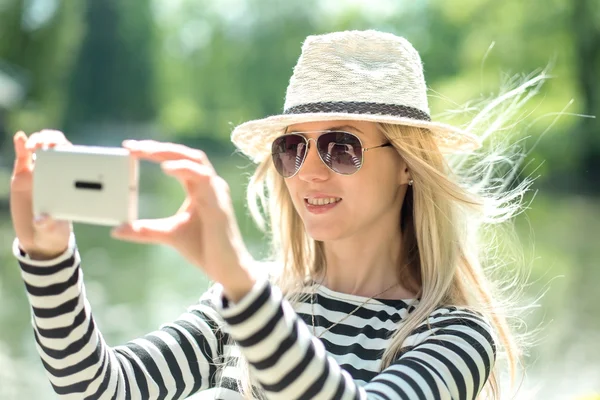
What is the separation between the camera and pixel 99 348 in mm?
1679

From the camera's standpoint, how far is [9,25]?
2659cm

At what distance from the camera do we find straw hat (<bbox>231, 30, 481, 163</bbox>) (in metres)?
2.03

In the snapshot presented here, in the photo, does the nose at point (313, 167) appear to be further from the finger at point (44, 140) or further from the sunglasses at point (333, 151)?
the finger at point (44, 140)

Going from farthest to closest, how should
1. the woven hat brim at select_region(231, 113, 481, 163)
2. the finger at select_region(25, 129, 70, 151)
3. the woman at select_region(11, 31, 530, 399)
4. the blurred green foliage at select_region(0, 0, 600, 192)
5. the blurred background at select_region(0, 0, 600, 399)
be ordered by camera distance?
the blurred green foliage at select_region(0, 0, 600, 192) → the blurred background at select_region(0, 0, 600, 399) → the woven hat brim at select_region(231, 113, 481, 163) → the woman at select_region(11, 31, 530, 399) → the finger at select_region(25, 129, 70, 151)

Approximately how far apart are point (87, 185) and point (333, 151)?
2.55 ft

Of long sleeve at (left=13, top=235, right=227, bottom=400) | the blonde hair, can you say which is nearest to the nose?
the blonde hair

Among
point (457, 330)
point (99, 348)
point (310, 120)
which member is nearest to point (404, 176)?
point (310, 120)

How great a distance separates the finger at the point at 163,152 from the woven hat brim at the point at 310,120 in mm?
684

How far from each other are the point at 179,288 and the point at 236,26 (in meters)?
51.1

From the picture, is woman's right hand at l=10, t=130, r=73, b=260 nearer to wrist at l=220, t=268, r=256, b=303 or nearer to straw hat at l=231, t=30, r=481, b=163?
wrist at l=220, t=268, r=256, b=303

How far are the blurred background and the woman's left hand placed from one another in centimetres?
129

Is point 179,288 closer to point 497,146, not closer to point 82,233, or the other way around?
point 82,233

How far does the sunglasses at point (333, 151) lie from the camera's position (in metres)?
2.01

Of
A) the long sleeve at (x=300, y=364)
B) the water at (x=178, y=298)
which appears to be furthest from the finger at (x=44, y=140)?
the water at (x=178, y=298)
